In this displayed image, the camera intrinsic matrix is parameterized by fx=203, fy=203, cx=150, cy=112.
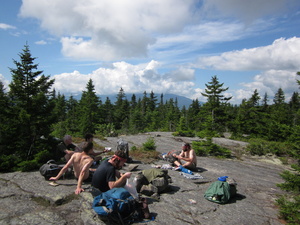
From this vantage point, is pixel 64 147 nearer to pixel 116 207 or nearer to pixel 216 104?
pixel 116 207

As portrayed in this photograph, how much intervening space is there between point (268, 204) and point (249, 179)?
103 inches

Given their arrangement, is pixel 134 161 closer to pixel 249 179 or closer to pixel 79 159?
pixel 79 159

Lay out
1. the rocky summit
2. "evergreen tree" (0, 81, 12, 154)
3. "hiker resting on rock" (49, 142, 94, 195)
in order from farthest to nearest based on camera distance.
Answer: "evergreen tree" (0, 81, 12, 154), "hiker resting on rock" (49, 142, 94, 195), the rocky summit

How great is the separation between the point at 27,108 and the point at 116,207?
607 centimetres

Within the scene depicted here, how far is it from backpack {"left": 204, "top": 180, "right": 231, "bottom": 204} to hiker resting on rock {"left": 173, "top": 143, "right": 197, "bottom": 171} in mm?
2625

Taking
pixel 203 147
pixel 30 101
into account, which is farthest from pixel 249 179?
pixel 30 101

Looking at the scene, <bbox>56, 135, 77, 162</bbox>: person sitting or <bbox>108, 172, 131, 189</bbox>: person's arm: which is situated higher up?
<bbox>56, 135, 77, 162</bbox>: person sitting

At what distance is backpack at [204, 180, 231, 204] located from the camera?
6.33m

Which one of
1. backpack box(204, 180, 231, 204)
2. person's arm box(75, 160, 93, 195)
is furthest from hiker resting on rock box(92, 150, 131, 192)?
backpack box(204, 180, 231, 204)

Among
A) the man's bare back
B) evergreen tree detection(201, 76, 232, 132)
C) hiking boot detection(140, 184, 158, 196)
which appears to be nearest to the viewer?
the man's bare back

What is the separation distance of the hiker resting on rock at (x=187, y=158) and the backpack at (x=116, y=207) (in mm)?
5008

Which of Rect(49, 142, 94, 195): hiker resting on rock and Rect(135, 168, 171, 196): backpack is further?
Rect(135, 168, 171, 196): backpack

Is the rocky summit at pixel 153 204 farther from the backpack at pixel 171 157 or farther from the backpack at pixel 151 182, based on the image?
the backpack at pixel 171 157

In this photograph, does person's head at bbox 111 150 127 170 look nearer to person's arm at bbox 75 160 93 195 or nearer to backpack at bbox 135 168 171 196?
person's arm at bbox 75 160 93 195
